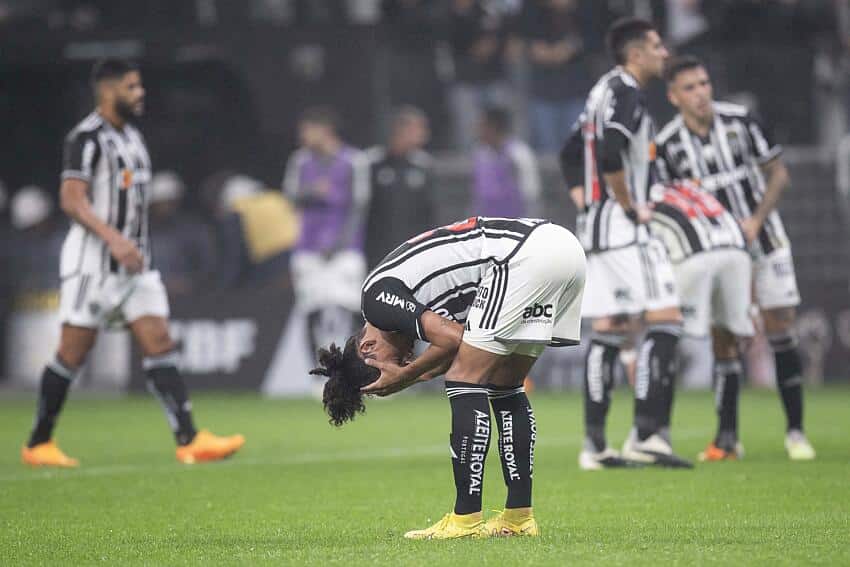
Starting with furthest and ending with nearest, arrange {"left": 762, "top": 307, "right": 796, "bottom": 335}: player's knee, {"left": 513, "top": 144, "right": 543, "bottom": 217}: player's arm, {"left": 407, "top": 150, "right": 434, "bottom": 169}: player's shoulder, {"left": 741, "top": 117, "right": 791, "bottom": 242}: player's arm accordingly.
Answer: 1. {"left": 407, "top": 150, "right": 434, "bottom": 169}: player's shoulder
2. {"left": 513, "top": 144, "right": 543, "bottom": 217}: player's arm
3. {"left": 762, "top": 307, "right": 796, "bottom": 335}: player's knee
4. {"left": 741, "top": 117, "right": 791, "bottom": 242}: player's arm

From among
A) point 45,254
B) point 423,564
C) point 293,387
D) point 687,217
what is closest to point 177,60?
point 45,254

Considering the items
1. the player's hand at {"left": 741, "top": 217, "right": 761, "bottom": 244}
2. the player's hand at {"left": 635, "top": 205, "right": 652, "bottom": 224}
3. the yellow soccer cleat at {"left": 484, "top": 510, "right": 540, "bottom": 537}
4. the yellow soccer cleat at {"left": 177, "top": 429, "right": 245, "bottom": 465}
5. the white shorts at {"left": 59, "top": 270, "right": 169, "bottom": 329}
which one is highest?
the player's hand at {"left": 635, "top": 205, "right": 652, "bottom": 224}

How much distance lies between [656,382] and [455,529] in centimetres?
314

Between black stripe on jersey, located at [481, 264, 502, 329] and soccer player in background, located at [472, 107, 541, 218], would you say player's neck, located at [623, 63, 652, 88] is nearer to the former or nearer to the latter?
black stripe on jersey, located at [481, 264, 502, 329]

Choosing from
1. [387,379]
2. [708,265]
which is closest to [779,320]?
[708,265]

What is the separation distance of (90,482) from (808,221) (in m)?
11.0

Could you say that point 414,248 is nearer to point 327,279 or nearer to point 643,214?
point 643,214

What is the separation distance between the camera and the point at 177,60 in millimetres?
18844

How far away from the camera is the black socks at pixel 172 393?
9.72m

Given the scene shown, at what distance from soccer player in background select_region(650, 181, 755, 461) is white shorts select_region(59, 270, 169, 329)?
3.16 meters

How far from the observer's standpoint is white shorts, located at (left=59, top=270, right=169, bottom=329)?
972 centimetres

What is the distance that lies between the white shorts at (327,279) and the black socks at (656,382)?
26.9 ft

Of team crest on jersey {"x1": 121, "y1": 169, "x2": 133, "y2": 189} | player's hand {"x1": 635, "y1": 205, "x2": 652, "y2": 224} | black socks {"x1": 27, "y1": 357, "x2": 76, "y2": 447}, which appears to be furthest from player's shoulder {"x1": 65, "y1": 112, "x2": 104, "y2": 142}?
player's hand {"x1": 635, "y1": 205, "x2": 652, "y2": 224}

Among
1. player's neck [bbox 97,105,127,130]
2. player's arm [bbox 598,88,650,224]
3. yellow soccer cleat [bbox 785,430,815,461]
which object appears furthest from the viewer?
player's neck [bbox 97,105,127,130]
